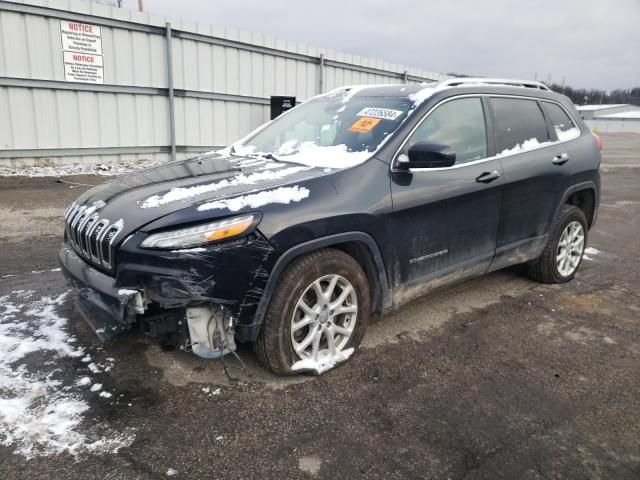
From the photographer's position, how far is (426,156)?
3.13 metres

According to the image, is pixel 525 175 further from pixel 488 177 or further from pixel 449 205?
pixel 449 205

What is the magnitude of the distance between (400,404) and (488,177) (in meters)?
1.90

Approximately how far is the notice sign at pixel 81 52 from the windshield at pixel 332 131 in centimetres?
714

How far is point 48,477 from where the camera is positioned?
211cm

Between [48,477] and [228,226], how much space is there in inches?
53.8

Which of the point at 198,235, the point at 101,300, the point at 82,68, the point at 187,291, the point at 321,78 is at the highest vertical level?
the point at 321,78

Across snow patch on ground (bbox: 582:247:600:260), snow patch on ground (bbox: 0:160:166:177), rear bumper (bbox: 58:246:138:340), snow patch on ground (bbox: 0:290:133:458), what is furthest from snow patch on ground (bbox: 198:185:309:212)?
snow patch on ground (bbox: 0:160:166:177)

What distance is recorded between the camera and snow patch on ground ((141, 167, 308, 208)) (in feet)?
9.05

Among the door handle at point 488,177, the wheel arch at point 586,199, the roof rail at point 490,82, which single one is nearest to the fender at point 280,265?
the door handle at point 488,177

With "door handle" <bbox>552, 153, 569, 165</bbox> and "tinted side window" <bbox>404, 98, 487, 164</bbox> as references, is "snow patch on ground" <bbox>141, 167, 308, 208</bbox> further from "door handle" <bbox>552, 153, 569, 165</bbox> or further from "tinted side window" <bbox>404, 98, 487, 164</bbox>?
"door handle" <bbox>552, 153, 569, 165</bbox>

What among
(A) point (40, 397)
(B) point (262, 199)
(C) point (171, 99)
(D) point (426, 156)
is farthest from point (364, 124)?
(C) point (171, 99)

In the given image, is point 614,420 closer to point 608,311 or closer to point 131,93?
point 608,311

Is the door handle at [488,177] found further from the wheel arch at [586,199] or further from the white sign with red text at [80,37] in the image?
the white sign with red text at [80,37]

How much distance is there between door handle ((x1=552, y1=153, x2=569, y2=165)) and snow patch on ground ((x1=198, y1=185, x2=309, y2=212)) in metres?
2.67
